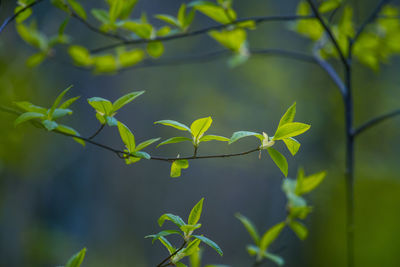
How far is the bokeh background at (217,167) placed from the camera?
2.50 meters

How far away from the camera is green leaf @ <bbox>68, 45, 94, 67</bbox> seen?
762 mm

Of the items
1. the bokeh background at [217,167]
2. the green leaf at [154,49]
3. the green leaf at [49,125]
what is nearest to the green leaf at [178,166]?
the green leaf at [49,125]

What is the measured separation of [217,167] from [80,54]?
296cm

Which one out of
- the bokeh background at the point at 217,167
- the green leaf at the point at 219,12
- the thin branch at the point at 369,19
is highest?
the thin branch at the point at 369,19

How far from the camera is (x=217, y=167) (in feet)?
11.9

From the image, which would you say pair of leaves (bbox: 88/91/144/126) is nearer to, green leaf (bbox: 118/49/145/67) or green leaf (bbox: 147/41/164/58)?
green leaf (bbox: 147/41/164/58)

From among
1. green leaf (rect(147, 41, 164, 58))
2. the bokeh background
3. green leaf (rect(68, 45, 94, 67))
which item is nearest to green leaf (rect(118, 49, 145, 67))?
green leaf (rect(68, 45, 94, 67))

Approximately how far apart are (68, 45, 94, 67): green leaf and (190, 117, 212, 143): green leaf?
1.53 ft

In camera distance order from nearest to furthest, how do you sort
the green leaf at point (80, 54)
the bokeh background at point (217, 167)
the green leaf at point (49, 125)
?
the green leaf at point (49, 125), the green leaf at point (80, 54), the bokeh background at point (217, 167)

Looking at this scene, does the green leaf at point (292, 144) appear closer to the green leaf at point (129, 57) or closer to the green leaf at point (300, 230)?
the green leaf at point (300, 230)

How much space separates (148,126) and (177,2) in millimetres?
1313

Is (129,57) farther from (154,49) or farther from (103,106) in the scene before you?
(103,106)

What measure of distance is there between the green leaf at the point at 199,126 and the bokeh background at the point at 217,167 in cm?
201

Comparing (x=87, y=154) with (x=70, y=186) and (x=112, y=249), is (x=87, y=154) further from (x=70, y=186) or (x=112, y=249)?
(x=112, y=249)
